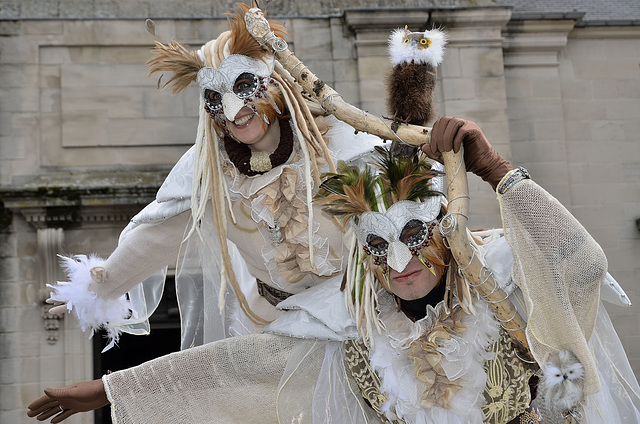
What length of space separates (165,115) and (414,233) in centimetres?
504

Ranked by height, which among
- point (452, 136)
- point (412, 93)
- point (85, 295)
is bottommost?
point (85, 295)

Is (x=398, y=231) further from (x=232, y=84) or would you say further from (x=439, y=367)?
(x=232, y=84)

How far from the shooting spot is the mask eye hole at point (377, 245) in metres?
3.67

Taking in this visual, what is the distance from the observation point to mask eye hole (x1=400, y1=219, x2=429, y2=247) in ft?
12.0

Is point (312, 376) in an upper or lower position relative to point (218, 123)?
lower

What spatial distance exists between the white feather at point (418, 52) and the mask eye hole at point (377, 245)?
711mm

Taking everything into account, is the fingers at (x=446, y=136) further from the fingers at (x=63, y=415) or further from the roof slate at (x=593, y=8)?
the roof slate at (x=593, y=8)

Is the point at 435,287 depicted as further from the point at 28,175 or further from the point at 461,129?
the point at 28,175

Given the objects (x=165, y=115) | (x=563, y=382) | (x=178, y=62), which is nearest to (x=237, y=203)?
(x=178, y=62)

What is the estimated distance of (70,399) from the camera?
3824mm

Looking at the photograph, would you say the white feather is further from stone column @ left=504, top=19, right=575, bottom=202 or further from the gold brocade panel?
stone column @ left=504, top=19, right=575, bottom=202

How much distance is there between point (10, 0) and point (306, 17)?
265cm

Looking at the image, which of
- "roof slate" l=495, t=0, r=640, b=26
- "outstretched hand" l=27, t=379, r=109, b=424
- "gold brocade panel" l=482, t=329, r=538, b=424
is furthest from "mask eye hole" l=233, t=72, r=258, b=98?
"roof slate" l=495, t=0, r=640, b=26

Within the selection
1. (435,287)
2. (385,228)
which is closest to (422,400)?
(435,287)
